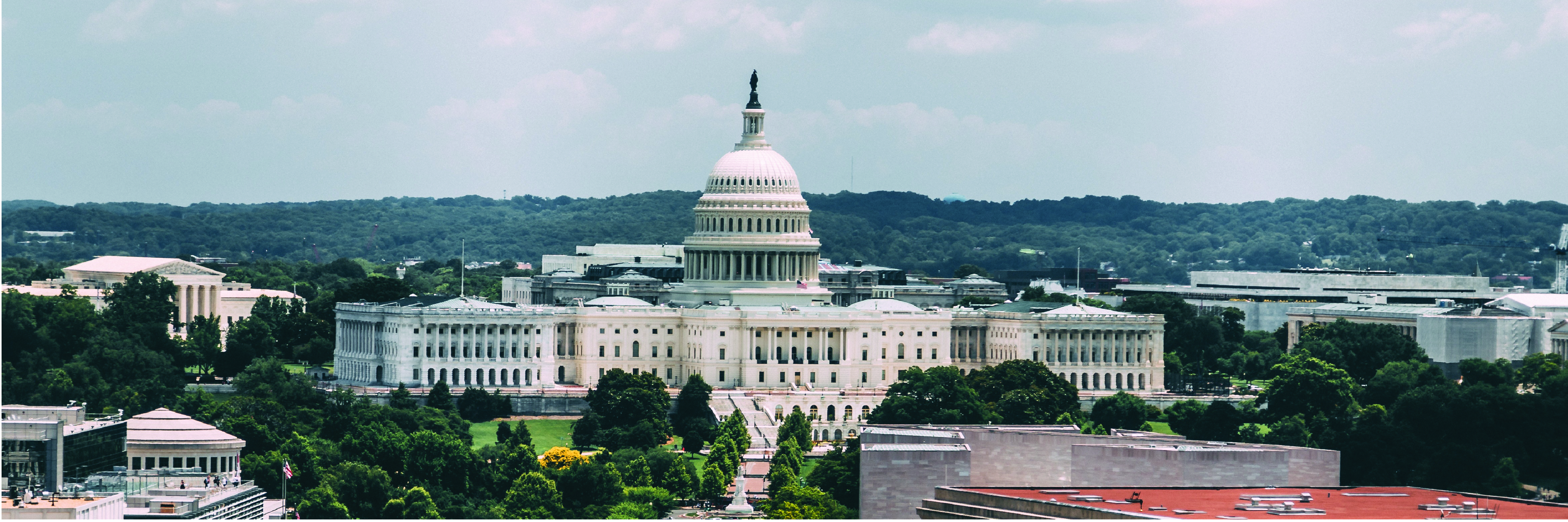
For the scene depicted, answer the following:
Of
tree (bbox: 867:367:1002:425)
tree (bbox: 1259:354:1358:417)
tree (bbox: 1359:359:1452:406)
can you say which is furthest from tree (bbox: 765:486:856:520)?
tree (bbox: 1259:354:1358:417)

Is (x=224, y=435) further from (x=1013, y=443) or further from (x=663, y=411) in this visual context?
(x=663, y=411)

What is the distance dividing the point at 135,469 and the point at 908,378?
7800cm

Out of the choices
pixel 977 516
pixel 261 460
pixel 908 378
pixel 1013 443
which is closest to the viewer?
pixel 977 516

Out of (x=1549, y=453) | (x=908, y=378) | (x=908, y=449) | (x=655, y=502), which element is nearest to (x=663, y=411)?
(x=908, y=378)

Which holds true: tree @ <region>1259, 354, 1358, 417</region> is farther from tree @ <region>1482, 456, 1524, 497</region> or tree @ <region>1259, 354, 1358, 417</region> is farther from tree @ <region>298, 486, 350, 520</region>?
tree @ <region>298, 486, 350, 520</region>

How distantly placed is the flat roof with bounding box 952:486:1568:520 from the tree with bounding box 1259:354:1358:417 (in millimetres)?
80903

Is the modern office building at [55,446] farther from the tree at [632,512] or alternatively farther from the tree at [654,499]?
the tree at [654,499]

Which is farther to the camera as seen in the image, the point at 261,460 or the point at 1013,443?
the point at 261,460

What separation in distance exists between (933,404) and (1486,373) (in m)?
35.3

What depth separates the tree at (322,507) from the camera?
423 feet

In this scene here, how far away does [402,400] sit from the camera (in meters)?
182

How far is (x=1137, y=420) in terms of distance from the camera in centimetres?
18625

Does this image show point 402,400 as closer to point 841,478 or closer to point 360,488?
point 360,488

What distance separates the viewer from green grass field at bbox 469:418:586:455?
172 meters
